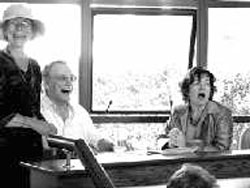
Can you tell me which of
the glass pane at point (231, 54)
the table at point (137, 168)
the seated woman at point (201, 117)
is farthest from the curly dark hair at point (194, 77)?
the glass pane at point (231, 54)

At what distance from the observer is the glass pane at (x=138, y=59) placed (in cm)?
545

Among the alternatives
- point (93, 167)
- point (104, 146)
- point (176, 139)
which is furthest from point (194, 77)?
point (93, 167)

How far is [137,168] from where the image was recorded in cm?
322

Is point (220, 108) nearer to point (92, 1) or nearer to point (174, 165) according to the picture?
point (174, 165)

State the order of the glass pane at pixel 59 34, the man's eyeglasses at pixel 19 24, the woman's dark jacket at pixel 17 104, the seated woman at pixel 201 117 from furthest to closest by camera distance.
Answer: the glass pane at pixel 59 34
the seated woman at pixel 201 117
the man's eyeglasses at pixel 19 24
the woman's dark jacket at pixel 17 104

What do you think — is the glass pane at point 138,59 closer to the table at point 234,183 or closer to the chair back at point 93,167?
the table at point 234,183

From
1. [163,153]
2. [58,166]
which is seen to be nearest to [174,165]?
[163,153]

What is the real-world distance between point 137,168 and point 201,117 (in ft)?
4.24

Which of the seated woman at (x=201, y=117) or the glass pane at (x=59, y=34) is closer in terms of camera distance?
the seated woman at (x=201, y=117)

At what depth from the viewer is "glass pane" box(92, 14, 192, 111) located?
545cm

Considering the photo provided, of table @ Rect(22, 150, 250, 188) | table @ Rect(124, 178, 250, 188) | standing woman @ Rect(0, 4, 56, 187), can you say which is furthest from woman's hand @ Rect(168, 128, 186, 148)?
standing woman @ Rect(0, 4, 56, 187)

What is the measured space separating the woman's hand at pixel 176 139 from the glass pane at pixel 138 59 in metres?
1.42

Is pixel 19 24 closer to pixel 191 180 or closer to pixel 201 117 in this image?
pixel 201 117

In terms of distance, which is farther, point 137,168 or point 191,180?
point 137,168
